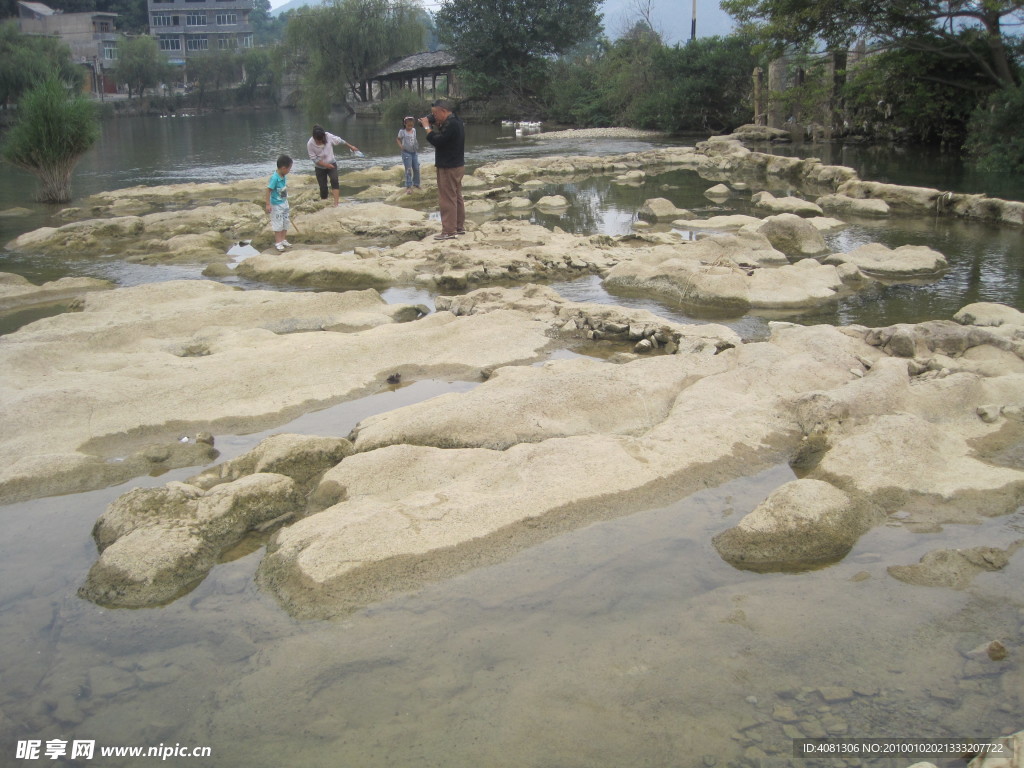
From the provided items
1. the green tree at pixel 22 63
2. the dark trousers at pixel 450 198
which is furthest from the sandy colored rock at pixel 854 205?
the green tree at pixel 22 63

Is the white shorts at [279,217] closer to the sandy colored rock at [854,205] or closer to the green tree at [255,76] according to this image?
the sandy colored rock at [854,205]

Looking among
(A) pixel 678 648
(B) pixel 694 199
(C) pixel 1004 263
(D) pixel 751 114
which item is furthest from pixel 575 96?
(A) pixel 678 648

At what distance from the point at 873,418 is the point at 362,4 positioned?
42.5m

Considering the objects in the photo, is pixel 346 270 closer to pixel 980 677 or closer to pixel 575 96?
pixel 980 677

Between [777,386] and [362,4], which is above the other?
[362,4]

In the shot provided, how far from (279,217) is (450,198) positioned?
209 centimetres

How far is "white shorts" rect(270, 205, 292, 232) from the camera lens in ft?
32.7

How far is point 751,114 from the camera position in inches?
1076

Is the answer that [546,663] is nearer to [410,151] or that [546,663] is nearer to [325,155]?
[325,155]

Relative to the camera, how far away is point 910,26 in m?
16.7

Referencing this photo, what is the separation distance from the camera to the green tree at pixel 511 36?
118ft

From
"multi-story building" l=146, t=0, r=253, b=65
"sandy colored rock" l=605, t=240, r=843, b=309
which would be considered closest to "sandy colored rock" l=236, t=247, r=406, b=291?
"sandy colored rock" l=605, t=240, r=843, b=309

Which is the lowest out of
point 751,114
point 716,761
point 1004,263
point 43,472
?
point 716,761

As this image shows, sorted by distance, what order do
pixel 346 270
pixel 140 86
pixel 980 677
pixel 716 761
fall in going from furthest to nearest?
1. pixel 140 86
2. pixel 346 270
3. pixel 980 677
4. pixel 716 761
